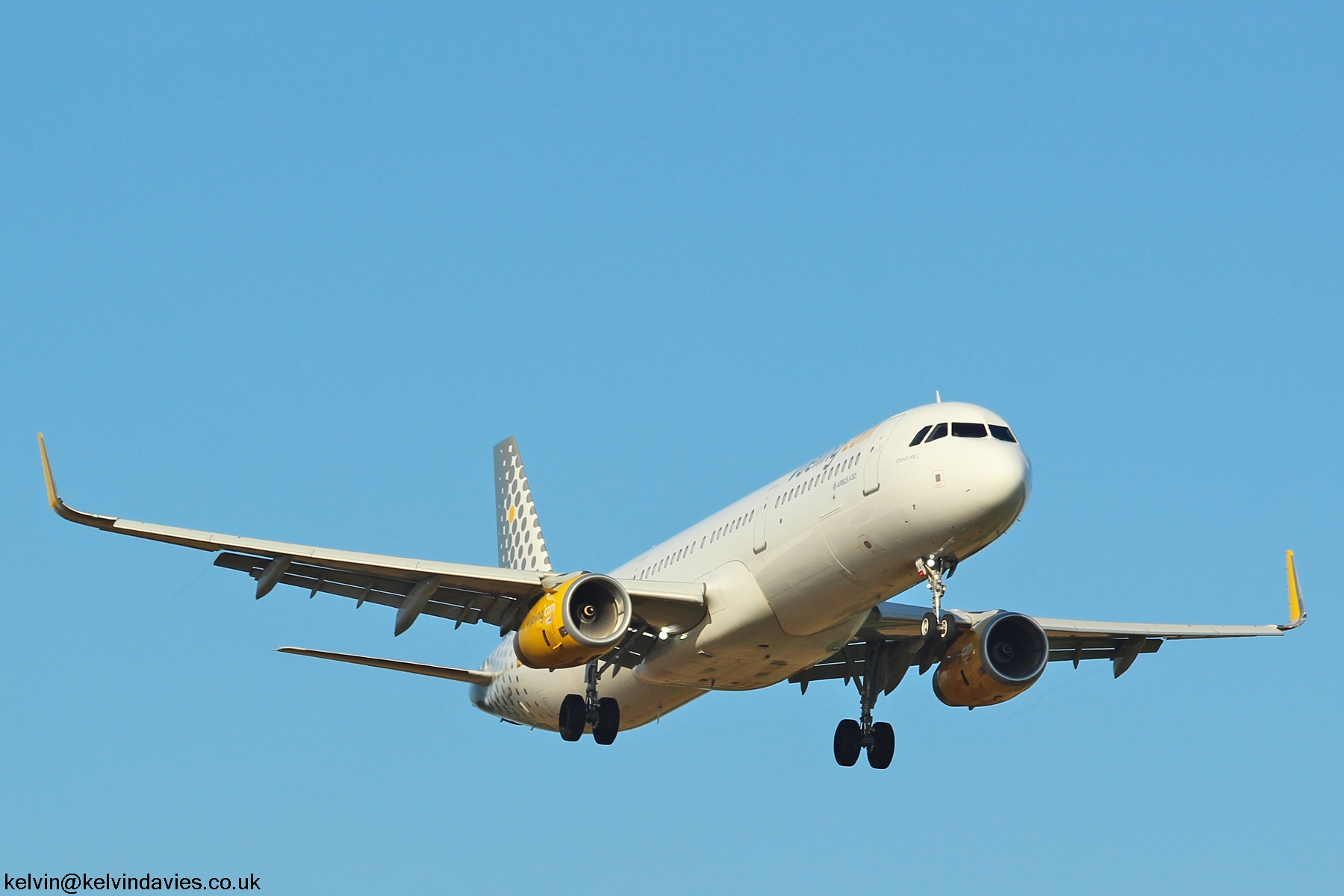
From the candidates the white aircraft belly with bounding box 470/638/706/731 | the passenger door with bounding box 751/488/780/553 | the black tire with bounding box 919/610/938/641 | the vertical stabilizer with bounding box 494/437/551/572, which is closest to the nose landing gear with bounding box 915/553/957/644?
the black tire with bounding box 919/610/938/641

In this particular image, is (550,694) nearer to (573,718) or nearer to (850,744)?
(573,718)

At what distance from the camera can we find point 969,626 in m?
37.8

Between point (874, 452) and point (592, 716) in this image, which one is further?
point (592, 716)

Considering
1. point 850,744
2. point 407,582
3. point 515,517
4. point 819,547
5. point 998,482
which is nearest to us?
point 998,482

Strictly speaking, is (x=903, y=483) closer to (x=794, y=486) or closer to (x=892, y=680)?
(x=794, y=486)

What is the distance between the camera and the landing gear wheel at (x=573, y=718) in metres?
36.6

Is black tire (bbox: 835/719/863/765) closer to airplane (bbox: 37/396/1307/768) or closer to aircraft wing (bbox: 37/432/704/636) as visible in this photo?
airplane (bbox: 37/396/1307/768)

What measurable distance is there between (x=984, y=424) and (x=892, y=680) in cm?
1032

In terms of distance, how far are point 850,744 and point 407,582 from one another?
10769 millimetres

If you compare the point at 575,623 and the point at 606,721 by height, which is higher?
the point at 575,623

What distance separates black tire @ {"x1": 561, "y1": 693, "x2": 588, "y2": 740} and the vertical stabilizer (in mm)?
9571

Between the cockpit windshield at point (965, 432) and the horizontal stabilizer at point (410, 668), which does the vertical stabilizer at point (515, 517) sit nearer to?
the horizontal stabilizer at point (410, 668)

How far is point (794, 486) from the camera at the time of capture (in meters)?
33.5

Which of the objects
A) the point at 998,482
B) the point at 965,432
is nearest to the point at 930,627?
the point at 998,482
